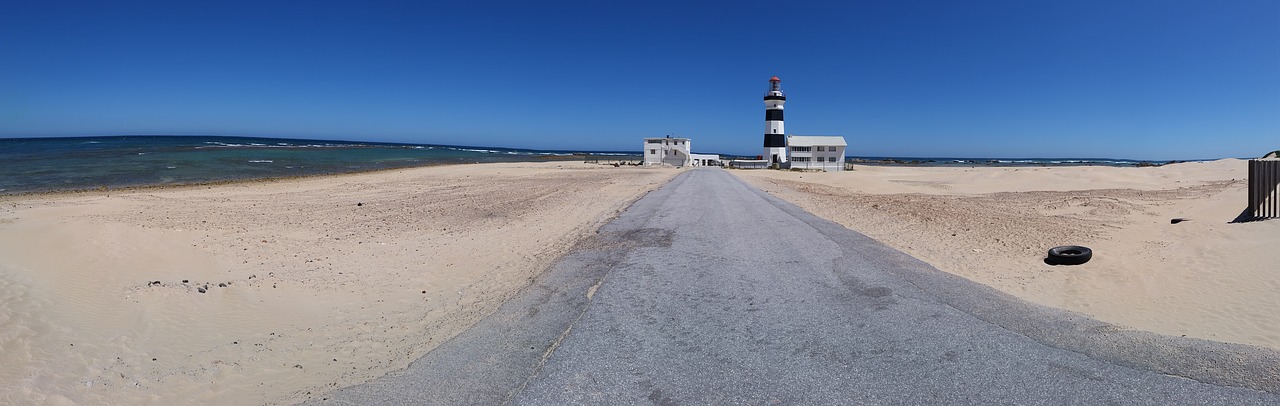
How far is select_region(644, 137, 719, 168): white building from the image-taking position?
66.7 m

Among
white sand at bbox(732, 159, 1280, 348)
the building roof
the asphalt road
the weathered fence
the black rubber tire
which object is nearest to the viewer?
the asphalt road

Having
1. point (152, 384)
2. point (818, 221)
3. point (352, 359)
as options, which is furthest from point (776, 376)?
point (818, 221)

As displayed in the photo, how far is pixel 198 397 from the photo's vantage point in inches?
185

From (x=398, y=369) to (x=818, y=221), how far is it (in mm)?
10570

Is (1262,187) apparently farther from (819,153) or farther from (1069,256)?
(819,153)

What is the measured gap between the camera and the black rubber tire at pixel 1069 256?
8.98 metres

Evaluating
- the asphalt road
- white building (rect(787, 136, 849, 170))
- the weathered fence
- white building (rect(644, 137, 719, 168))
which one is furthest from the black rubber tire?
white building (rect(644, 137, 719, 168))

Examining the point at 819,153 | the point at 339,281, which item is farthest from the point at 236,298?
the point at 819,153

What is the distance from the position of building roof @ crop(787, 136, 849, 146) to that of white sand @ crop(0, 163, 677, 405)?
165 feet

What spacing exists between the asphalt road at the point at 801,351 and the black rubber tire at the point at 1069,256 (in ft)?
8.90

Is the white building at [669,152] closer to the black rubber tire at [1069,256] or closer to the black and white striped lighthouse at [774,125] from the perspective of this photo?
the black and white striped lighthouse at [774,125]

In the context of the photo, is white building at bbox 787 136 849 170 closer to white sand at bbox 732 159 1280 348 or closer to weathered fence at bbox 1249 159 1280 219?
white sand at bbox 732 159 1280 348

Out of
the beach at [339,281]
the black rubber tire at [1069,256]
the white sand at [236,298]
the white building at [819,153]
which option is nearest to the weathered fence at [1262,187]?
the beach at [339,281]

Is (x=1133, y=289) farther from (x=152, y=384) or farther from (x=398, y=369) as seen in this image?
(x=152, y=384)
